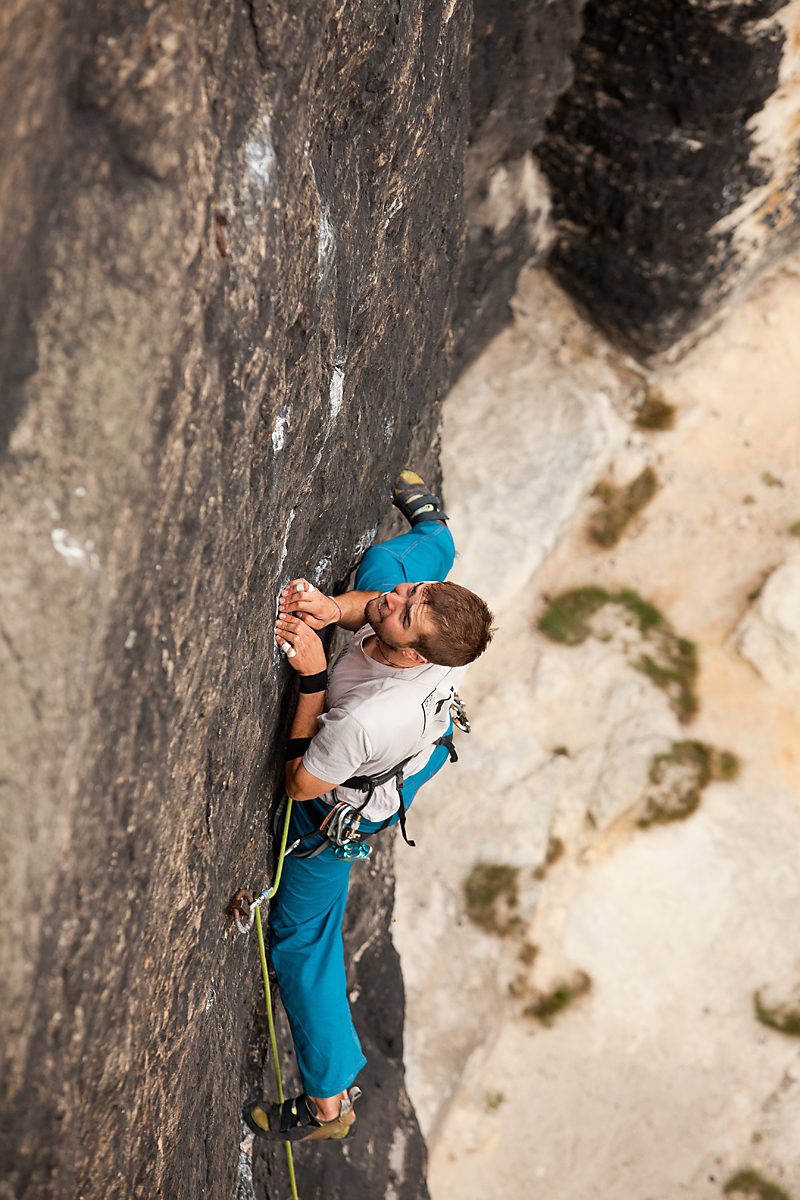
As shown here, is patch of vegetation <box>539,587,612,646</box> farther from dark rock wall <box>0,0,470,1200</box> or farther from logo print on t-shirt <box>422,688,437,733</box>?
dark rock wall <box>0,0,470,1200</box>

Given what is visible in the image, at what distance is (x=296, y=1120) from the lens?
14.0ft

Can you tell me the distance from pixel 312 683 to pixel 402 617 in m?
0.48

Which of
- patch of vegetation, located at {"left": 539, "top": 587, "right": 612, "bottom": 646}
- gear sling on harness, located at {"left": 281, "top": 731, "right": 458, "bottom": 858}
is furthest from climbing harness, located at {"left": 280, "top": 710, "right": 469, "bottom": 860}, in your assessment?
patch of vegetation, located at {"left": 539, "top": 587, "right": 612, "bottom": 646}

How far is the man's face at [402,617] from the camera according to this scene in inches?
124

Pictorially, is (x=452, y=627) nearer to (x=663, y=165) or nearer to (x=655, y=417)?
(x=663, y=165)

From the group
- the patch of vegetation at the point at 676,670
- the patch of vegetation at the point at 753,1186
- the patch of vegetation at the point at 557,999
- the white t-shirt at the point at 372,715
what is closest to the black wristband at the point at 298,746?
the white t-shirt at the point at 372,715

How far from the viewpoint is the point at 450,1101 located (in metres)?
7.94

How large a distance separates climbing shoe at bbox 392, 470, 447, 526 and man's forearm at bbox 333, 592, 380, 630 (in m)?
0.71

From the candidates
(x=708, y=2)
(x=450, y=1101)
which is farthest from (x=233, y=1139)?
(x=708, y=2)

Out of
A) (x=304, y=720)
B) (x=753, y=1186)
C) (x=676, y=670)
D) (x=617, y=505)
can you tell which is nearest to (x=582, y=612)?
(x=676, y=670)

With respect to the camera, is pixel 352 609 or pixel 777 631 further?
pixel 777 631

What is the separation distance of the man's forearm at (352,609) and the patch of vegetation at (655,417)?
7260 mm

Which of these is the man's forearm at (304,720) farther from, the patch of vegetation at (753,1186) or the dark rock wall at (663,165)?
the patch of vegetation at (753,1186)

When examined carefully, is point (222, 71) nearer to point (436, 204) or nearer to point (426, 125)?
point (426, 125)
